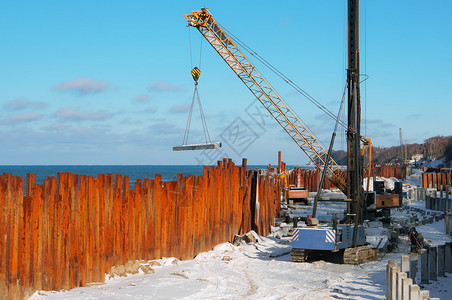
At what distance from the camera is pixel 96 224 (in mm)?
12000

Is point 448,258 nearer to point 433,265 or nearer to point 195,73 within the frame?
point 433,265

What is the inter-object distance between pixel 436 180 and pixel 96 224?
145ft

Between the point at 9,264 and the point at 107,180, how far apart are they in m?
Answer: 3.05

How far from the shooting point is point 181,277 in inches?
508

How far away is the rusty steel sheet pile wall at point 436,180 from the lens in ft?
159

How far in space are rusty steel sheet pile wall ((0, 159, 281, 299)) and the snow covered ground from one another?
45 centimetres

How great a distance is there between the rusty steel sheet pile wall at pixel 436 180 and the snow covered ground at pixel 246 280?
34.5 metres

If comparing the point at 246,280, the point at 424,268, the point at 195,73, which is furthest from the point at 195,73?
the point at 424,268

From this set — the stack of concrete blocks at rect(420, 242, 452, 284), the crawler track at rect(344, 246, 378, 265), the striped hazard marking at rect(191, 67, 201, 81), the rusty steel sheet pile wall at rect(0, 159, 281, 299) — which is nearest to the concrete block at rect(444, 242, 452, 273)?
the stack of concrete blocks at rect(420, 242, 452, 284)

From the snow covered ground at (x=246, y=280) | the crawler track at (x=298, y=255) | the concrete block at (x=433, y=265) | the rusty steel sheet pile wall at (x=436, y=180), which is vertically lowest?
the snow covered ground at (x=246, y=280)

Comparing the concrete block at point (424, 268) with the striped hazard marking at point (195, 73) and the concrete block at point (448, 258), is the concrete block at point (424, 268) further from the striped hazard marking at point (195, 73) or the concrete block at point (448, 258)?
the striped hazard marking at point (195, 73)

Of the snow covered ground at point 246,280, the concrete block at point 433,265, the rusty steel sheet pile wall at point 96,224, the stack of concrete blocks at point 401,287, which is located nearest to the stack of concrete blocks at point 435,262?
the concrete block at point 433,265

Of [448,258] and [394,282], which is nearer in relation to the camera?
[394,282]

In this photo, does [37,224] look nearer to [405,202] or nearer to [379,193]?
[379,193]
